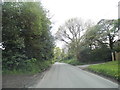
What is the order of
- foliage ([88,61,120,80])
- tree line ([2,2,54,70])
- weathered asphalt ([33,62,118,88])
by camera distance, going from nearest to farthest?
weathered asphalt ([33,62,118,88]), foliage ([88,61,120,80]), tree line ([2,2,54,70])

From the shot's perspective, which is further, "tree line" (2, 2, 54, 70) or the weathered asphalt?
"tree line" (2, 2, 54, 70)

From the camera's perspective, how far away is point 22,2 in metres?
11.5

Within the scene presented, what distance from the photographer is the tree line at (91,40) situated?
2619 cm

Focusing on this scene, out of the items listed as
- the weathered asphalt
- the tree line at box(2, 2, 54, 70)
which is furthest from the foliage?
the tree line at box(2, 2, 54, 70)

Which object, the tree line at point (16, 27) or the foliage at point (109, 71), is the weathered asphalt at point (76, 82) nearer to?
the foliage at point (109, 71)

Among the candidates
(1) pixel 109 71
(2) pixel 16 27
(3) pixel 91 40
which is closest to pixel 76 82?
(1) pixel 109 71

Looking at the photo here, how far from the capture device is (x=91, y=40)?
30.0 m

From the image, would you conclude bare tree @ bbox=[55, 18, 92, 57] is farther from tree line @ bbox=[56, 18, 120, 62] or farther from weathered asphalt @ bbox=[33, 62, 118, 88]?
weathered asphalt @ bbox=[33, 62, 118, 88]

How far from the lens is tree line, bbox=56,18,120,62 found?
26188mm

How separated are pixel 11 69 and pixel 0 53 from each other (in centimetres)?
173

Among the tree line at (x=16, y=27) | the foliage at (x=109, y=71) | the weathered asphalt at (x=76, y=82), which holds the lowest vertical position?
the weathered asphalt at (x=76, y=82)

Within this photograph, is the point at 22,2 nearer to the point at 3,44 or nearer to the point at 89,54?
the point at 3,44

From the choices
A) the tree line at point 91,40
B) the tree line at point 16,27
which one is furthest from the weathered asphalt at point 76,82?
the tree line at point 91,40

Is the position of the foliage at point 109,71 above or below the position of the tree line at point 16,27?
below
